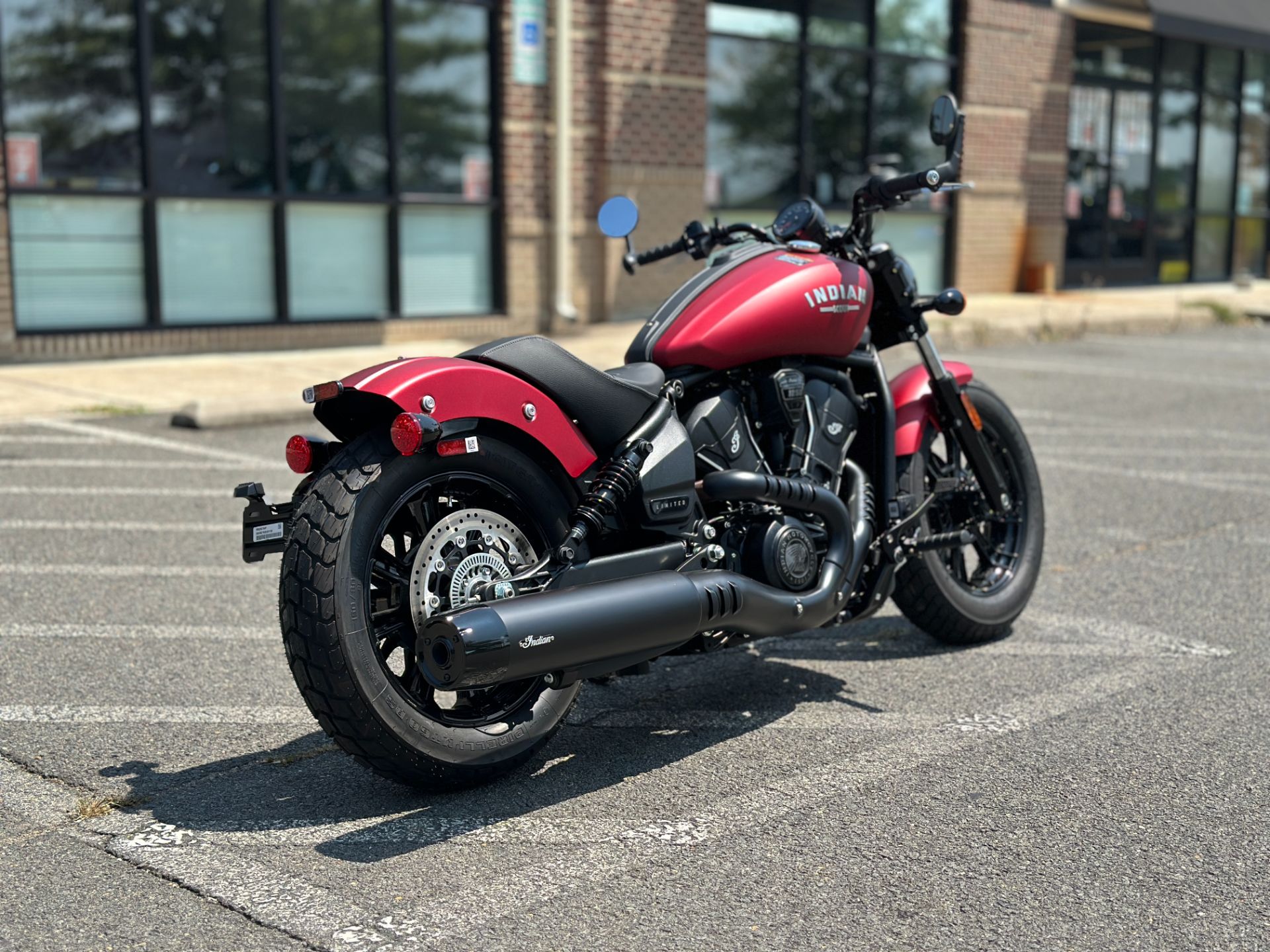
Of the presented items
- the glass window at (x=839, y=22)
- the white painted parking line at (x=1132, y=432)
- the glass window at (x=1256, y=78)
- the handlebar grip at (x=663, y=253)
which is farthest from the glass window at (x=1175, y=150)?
the handlebar grip at (x=663, y=253)

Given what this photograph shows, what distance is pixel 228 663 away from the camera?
4.71 m

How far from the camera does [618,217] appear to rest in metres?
4.48

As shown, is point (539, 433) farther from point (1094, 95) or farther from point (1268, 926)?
point (1094, 95)

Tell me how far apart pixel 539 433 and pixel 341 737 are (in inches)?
34.0

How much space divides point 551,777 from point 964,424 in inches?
76.4

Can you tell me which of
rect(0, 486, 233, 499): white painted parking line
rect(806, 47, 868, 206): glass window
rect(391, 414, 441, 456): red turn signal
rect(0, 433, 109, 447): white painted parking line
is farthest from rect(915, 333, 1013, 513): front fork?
rect(806, 47, 868, 206): glass window

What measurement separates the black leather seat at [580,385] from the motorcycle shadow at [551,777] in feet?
2.70

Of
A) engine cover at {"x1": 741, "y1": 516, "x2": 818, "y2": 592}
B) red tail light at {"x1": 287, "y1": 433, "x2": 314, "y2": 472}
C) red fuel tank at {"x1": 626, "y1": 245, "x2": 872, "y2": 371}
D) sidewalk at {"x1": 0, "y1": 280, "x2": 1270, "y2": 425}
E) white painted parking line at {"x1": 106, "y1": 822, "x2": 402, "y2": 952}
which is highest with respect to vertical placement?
red fuel tank at {"x1": 626, "y1": 245, "x2": 872, "y2": 371}

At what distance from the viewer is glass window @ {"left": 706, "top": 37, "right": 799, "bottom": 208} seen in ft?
49.9

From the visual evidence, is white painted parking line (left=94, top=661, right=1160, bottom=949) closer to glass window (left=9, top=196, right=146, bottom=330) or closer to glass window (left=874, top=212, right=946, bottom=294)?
glass window (left=9, top=196, right=146, bottom=330)

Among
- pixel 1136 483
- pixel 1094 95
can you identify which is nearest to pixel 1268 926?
pixel 1136 483

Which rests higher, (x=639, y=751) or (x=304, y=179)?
(x=304, y=179)

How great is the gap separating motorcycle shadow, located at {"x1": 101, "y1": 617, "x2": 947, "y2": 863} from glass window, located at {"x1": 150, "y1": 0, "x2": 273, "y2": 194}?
8439 mm

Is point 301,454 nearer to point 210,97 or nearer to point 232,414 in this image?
point 232,414
